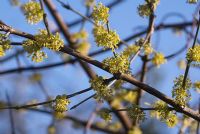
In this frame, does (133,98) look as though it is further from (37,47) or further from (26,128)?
(26,128)

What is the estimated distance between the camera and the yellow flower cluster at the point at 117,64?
6.79 feet

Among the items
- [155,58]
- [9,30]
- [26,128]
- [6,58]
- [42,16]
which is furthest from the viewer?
[26,128]

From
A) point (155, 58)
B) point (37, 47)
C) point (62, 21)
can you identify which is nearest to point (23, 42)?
point (37, 47)

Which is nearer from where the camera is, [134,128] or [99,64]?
[99,64]

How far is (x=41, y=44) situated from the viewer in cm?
213

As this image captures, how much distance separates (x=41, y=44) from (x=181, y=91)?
2.08 feet

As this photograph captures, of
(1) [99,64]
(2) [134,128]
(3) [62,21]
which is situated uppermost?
(3) [62,21]

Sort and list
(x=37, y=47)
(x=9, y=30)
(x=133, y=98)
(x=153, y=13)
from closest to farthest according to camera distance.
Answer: (x=9, y=30) → (x=37, y=47) → (x=153, y=13) → (x=133, y=98)

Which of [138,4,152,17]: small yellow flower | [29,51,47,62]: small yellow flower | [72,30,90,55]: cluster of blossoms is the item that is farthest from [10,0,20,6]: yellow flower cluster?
[29,51,47,62]: small yellow flower

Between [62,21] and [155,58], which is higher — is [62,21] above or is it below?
above

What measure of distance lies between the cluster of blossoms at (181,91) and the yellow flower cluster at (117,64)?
241 mm

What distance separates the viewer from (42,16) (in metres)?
2.40

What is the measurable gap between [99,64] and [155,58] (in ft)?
3.28

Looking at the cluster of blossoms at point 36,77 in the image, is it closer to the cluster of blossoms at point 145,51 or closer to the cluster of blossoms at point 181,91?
the cluster of blossoms at point 145,51
